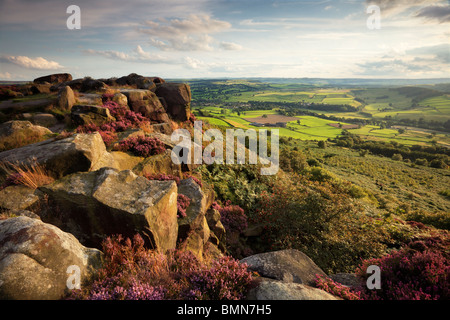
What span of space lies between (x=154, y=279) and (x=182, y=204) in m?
3.53

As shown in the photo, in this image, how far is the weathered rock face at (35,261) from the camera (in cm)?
327

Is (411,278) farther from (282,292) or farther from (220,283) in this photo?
(220,283)

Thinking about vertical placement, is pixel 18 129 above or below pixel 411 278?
above

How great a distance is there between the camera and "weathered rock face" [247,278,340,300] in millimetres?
3934

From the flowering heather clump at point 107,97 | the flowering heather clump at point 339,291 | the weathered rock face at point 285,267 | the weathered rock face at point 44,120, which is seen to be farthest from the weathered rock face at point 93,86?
the flowering heather clump at point 339,291

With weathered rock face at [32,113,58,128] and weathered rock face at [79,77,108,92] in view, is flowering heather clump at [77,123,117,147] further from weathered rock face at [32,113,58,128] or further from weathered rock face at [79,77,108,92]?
weathered rock face at [79,77,108,92]

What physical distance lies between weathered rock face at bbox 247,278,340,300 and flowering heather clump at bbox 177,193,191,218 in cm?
390

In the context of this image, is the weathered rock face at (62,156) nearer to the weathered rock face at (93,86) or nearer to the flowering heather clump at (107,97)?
the flowering heather clump at (107,97)

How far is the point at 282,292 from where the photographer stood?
398 centimetres

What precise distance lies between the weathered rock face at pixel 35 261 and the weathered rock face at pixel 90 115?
10067 millimetres

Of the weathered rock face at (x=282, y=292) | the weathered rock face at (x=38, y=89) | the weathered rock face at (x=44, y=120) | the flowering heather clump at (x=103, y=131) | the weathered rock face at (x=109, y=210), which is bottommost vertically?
the weathered rock face at (x=282, y=292)

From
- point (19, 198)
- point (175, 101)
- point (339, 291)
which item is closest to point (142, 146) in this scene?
point (19, 198)

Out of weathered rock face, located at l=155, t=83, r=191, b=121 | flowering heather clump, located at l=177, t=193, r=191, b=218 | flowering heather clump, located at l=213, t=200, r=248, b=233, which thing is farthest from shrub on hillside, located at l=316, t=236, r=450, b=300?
weathered rock face, located at l=155, t=83, r=191, b=121

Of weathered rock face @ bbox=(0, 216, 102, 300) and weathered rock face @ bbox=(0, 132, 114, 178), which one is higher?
weathered rock face @ bbox=(0, 132, 114, 178)
